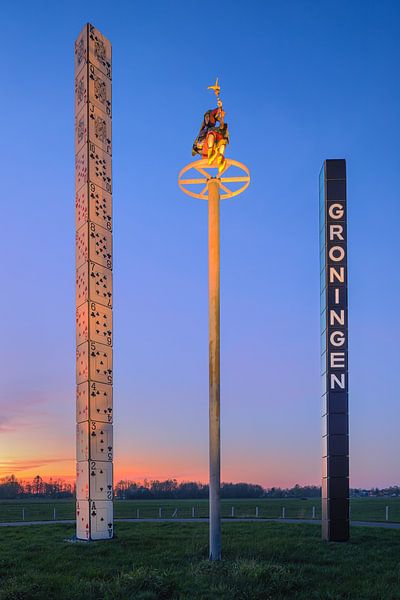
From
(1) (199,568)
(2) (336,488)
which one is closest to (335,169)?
(2) (336,488)

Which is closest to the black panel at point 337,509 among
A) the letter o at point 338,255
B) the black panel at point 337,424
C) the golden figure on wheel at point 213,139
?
the black panel at point 337,424

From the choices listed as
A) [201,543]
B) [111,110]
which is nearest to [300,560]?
[201,543]

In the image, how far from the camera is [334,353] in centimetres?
2356

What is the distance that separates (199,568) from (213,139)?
11002 mm

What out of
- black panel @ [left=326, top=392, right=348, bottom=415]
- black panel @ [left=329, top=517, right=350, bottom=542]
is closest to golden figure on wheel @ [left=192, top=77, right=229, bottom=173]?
black panel @ [left=326, top=392, right=348, bottom=415]

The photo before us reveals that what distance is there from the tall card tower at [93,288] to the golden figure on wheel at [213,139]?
24.2 feet

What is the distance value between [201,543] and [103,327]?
27.2 feet

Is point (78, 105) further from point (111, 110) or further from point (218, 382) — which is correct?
point (218, 382)

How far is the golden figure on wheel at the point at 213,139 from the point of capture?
59.4ft

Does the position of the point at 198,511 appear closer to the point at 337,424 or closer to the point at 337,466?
the point at 337,466

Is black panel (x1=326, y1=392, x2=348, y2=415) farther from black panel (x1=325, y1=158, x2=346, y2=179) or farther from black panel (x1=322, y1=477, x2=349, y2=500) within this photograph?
black panel (x1=325, y1=158, x2=346, y2=179)

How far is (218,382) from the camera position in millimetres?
A: 17609

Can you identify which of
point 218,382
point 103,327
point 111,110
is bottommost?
point 218,382

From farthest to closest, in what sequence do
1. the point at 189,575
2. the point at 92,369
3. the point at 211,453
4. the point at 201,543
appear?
the point at 92,369, the point at 201,543, the point at 211,453, the point at 189,575
